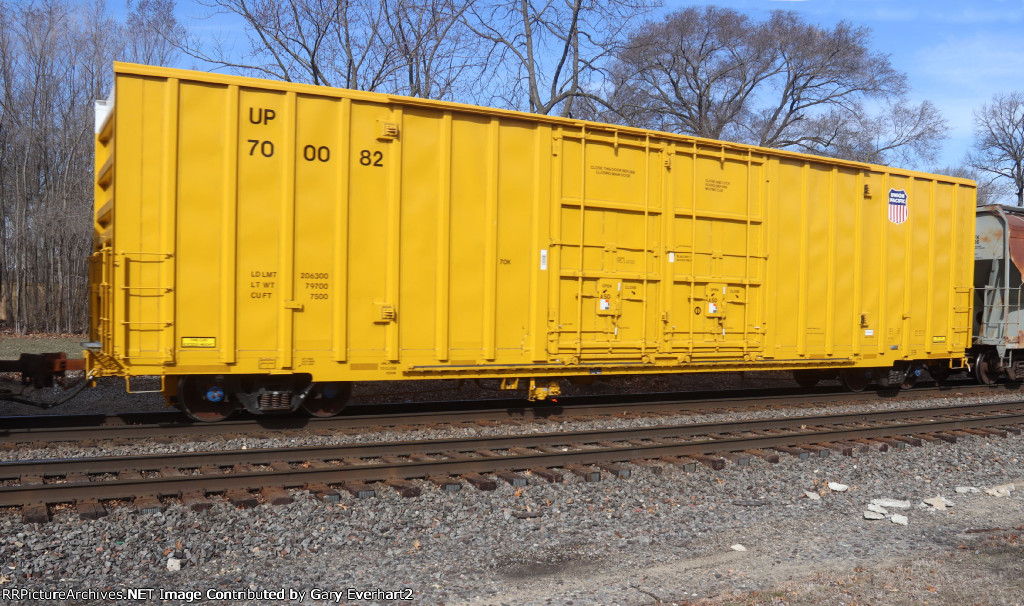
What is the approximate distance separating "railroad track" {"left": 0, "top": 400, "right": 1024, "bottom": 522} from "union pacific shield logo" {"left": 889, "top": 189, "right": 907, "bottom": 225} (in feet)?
12.7

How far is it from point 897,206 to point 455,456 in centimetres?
924

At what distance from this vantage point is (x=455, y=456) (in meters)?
7.48

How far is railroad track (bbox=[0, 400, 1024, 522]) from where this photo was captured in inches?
233

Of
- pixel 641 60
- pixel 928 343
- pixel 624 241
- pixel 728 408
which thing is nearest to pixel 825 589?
pixel 624 241

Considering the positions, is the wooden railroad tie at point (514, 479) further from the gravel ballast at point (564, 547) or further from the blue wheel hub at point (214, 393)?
the blue wheel hub at point (214, 393)

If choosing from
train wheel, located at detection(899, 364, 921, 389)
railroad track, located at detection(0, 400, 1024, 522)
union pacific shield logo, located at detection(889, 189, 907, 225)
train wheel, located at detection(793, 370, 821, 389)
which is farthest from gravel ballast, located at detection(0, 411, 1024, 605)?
train wheel, located at detection(899, 364, 921, 389)

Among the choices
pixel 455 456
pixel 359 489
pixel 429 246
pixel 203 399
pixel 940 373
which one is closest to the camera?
pixel 359 489

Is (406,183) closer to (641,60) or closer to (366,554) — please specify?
(366,554)

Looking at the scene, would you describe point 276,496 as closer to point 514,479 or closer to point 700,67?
point 514,479

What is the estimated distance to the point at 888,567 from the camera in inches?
195

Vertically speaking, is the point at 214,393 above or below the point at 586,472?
above

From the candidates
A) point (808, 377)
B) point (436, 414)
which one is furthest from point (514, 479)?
point (808, 377)

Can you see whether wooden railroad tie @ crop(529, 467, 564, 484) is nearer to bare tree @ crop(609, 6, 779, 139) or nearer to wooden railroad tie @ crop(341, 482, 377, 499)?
wooden railroad tie @ crop(341, 482, 377, 499)

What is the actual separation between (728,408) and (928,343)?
4.26 metres
